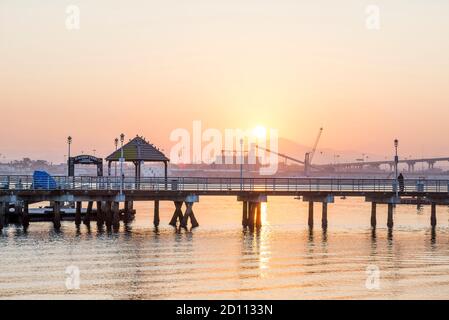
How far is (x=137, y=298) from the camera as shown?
33312 mm

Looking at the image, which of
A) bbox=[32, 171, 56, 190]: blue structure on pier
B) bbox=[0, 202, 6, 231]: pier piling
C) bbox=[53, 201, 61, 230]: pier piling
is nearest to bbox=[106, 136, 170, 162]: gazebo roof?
bbox=[32, 171, 56, 190]: blue structure on pier

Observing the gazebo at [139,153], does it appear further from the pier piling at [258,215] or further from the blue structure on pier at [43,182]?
the pier piling at [258,215]

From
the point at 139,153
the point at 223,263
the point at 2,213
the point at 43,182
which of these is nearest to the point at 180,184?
the point at 139,153

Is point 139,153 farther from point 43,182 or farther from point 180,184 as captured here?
point 43,182

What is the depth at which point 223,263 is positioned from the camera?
43656 mm

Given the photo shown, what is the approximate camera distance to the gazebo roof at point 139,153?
→ 71.1 metres

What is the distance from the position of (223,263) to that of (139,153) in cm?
2929

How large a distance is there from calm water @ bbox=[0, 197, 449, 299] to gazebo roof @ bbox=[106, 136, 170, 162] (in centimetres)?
774

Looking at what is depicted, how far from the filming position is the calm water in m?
35.0

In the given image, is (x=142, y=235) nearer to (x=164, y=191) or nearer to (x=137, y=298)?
(x=164, y=191)

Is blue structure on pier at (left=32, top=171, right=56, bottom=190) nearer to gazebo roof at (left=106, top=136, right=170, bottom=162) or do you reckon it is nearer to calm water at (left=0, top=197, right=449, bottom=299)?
calm water at (left=0, top=197, right=449, bottom=299)
